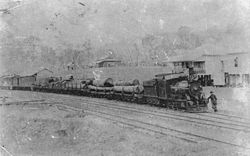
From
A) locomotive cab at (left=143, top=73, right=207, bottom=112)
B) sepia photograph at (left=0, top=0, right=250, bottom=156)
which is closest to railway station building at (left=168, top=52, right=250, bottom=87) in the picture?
sepia photograph at (left=0, top=0, right=250, bottom=156)

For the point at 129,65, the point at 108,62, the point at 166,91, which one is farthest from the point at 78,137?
the point at 166,91

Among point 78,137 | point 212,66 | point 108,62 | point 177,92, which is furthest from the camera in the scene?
point 177,92

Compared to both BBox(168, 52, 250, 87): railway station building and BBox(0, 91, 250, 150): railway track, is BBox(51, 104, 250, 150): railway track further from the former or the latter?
BBox(168, 52, 250, 87): railway station building

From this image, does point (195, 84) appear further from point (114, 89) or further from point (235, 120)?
point (114, 89)

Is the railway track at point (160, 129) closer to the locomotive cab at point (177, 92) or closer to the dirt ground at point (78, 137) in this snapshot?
the dirt ground at point (78, 137)

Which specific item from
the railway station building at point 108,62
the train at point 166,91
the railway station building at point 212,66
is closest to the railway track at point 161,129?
the railway station building at point 108,62

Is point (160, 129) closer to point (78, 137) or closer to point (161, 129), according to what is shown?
point (161, 129)

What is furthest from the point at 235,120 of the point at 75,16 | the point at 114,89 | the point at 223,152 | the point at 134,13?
the point at 114,89
